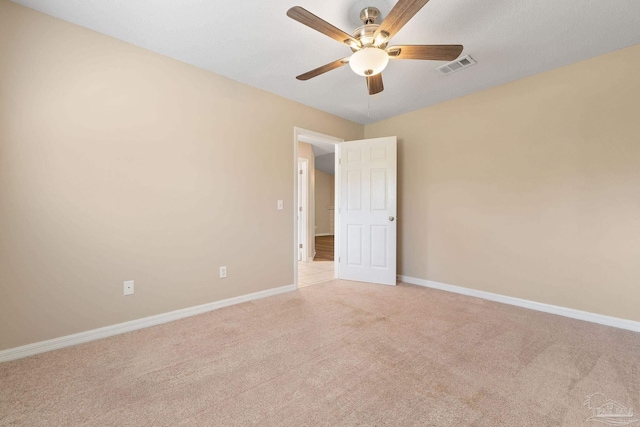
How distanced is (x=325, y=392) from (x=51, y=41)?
3111 millimetres

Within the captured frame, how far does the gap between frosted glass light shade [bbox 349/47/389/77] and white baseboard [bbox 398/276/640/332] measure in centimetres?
286

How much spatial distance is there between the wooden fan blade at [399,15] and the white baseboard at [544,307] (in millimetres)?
2991

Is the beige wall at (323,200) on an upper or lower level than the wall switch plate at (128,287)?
upper

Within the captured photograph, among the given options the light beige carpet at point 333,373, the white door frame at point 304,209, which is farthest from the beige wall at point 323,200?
the light beige carpet at point 333,373

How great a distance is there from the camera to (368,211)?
3949mm

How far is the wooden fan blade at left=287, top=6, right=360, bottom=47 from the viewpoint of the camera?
4.91 feet

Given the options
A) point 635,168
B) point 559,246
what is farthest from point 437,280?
point 635,168

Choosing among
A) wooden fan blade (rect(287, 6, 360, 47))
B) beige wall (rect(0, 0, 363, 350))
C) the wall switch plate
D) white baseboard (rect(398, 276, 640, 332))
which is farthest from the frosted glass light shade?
white baseboard (rect(398, 276, 640, 332))

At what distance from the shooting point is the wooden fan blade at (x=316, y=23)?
1496 millimetres

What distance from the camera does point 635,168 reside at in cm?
237

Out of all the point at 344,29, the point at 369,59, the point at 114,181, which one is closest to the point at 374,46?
the point at 369,59

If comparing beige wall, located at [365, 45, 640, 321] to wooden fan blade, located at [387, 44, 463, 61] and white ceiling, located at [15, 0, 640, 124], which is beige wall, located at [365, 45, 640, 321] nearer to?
white ceiling, located at [15, 0, 640, 124]

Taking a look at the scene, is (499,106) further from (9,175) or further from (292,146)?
(9,175)

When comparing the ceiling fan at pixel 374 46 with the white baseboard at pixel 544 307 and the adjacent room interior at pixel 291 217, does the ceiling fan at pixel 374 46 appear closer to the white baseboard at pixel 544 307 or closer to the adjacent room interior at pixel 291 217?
the adjacent room interior at pixel 291 217
